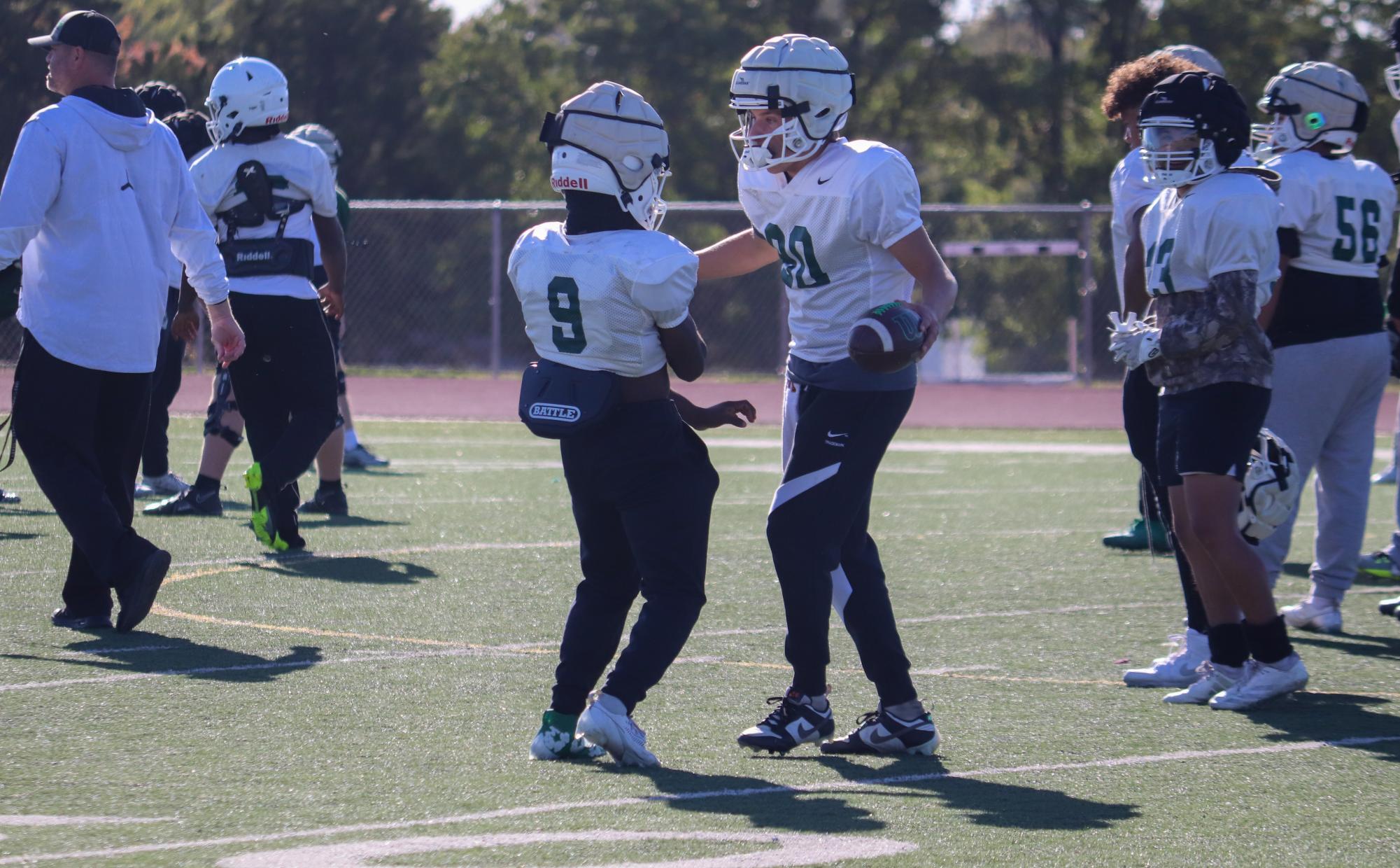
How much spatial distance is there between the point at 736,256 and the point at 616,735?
155 centimetres

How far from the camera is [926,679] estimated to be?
633 centimetres

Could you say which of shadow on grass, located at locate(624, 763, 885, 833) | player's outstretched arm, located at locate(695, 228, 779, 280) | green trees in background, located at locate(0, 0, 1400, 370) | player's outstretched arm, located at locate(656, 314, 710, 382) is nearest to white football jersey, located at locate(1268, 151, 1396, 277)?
player's outstretched arm, located at locate(695, 228, 779, 280)

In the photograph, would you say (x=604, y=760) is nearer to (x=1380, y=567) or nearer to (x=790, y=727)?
(x=790, y=727)

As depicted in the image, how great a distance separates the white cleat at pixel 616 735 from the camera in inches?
193

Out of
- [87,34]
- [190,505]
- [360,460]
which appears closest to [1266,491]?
[87,34]

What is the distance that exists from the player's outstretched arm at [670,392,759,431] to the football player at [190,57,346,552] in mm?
3922

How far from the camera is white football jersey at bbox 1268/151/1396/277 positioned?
712 cm

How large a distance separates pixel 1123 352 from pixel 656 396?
5.37 ft

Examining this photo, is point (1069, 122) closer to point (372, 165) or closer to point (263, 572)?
point (372, 165)

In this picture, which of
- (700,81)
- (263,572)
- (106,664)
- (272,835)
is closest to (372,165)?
(700,81)

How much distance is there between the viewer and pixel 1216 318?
5.69 m

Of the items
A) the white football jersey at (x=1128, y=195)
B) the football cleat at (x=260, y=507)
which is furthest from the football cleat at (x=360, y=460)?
the white football jersey at (x=1128, y=195)

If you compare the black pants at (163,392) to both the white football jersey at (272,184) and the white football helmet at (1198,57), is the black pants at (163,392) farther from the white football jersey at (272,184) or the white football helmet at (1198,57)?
the white football helmet at (1198,57)

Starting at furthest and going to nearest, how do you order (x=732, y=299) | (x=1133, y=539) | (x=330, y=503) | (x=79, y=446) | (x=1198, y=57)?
1. (x=732, y=299)
2. (x=330, y=503)
3. (x=1133, y=539)
4. (x=1198, y=57)
5. (x=79, y=446)
